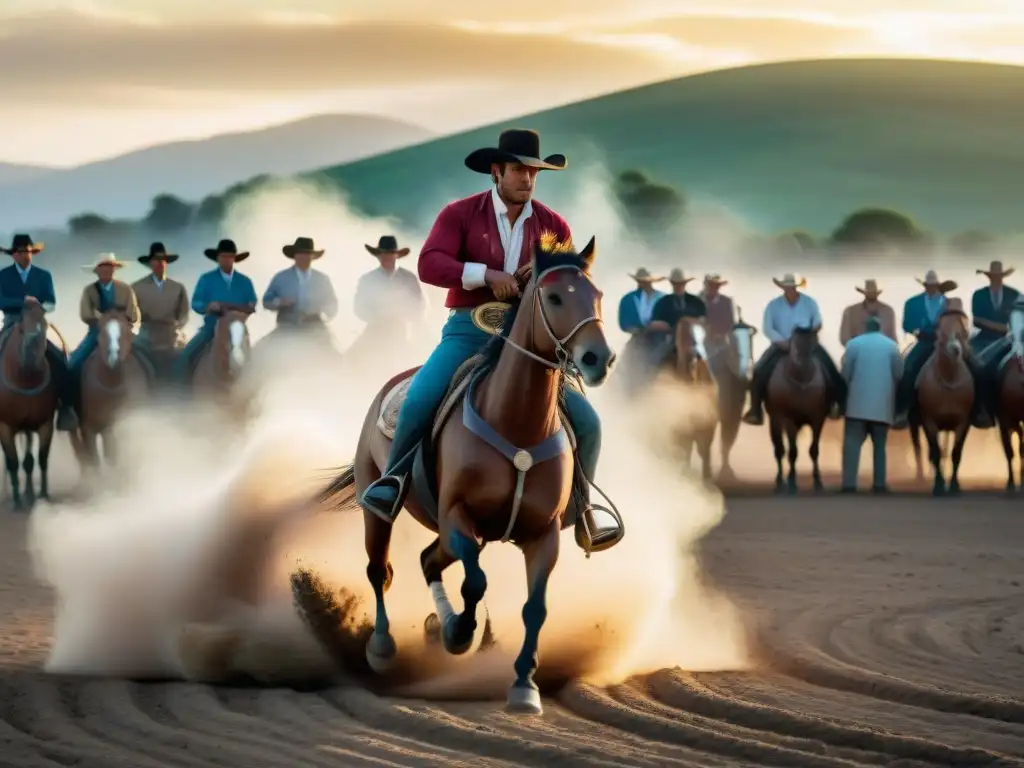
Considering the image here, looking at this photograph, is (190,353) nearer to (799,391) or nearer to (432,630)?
(799,391)

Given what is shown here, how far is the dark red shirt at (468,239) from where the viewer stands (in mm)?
7926

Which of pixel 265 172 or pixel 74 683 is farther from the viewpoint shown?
pixel 265 172

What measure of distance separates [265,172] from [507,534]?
225 ft

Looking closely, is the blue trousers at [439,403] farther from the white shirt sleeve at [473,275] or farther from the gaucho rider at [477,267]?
the white shirt sleeve at [473,275]

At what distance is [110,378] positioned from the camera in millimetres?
18562

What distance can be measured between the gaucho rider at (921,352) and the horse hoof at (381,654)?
12.3 m

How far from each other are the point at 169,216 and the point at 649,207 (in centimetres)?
1763

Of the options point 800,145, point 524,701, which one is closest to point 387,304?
point 524,701

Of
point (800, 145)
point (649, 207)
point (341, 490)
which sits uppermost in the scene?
point (800, 145)

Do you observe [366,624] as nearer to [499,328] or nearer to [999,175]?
[499,328]

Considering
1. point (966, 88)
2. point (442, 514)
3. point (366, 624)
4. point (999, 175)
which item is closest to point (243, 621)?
point (366, 624)

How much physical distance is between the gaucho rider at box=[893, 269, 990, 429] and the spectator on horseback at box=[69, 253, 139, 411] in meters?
8.34

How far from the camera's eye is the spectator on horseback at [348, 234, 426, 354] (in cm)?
1831

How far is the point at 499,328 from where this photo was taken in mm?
Result: 7930
